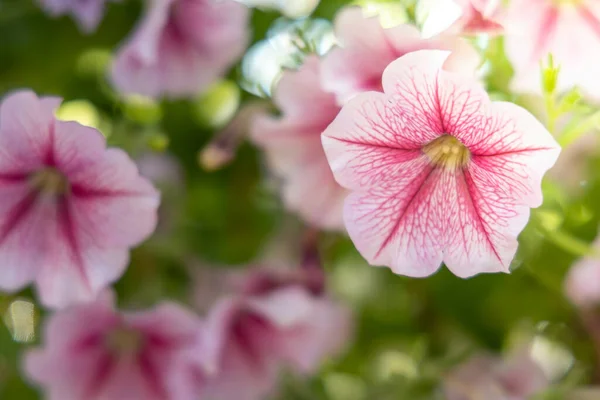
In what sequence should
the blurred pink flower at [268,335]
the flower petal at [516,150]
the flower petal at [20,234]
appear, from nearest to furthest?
the flower petal at [516,150]
the flower petal at [20,234]
the blurred pink flower at [268,335]

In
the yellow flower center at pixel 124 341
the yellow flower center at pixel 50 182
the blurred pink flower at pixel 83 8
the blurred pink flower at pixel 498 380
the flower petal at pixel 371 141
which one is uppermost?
the flower petal at pixel 371 141

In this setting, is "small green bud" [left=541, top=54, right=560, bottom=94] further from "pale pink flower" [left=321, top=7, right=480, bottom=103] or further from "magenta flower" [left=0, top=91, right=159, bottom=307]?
"magenta flower" [left=0, top=91, right=159, bottom=307]

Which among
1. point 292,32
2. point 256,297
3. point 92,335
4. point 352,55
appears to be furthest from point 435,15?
point 92,335

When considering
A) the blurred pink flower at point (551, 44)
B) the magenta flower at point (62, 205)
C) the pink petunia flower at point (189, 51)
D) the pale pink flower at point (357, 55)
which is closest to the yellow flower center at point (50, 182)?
the magenta flower at point (62, 205)

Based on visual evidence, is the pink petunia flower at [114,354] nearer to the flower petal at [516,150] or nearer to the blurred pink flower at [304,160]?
the blurred pink flower at [304,160]

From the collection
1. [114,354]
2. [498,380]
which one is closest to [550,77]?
[498,380]

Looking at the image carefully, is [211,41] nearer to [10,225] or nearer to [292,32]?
[292,32]

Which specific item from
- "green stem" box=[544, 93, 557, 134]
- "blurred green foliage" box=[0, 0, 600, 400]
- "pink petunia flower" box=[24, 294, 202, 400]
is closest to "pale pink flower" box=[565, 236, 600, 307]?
"blurred green foliage" box=[0, 0, 600, 400]
